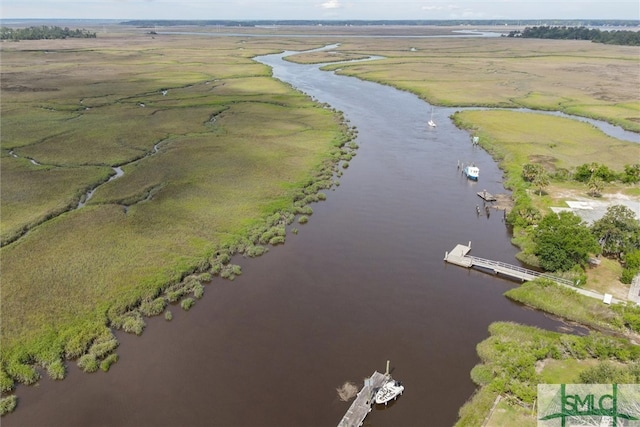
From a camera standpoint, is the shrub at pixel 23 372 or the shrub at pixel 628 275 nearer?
the shrub at pixel 23 372

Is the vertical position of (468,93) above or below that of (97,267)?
above

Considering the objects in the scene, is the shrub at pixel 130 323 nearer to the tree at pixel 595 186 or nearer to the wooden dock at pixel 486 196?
the wooden dock at pixel 486 196

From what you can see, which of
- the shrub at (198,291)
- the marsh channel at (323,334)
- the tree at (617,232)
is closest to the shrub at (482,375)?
the marsh channel at (323,334)

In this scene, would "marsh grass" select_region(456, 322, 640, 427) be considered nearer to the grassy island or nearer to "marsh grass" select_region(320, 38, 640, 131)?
Result: the grassy island

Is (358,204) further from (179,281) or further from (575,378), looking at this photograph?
(575,378)

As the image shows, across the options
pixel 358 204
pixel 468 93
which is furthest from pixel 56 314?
pixel 468 93

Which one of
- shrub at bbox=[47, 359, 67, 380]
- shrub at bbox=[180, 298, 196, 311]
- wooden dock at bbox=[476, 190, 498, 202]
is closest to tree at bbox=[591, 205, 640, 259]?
wooden dock at bbox=[476, 190, 498, 202]
